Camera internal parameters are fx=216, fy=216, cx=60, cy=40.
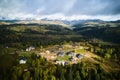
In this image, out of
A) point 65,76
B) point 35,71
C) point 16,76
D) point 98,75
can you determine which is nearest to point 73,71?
point 65,76

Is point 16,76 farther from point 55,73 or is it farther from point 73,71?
point 73,71

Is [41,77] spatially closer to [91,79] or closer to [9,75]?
[9,75]

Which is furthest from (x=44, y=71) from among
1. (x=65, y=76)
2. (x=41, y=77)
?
(x=65, y=76)

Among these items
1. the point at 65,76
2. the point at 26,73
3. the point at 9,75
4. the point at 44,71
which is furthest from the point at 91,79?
the point at 9,75

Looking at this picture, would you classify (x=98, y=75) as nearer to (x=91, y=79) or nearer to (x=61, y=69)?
(x=91, y=79)

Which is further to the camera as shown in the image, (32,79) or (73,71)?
(73,71)

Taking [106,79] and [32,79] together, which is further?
[106,79]

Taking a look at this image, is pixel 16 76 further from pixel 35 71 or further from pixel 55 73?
pixel 55 73
